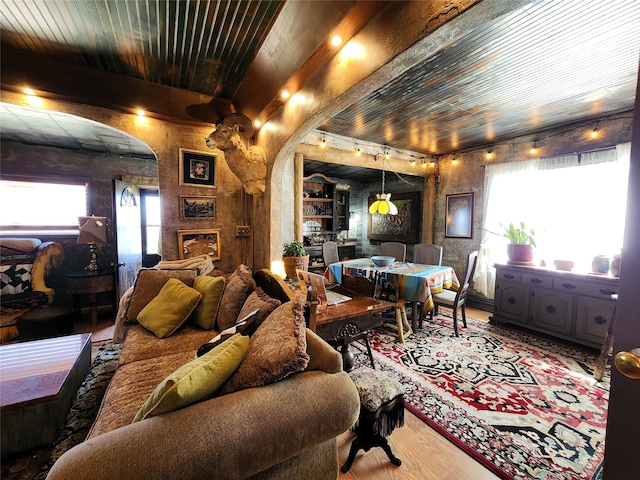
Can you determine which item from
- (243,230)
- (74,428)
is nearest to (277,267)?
(243,230)

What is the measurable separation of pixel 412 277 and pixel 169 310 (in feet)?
8.47

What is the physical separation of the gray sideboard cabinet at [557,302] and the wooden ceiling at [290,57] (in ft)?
6.65

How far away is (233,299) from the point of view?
2098 mm

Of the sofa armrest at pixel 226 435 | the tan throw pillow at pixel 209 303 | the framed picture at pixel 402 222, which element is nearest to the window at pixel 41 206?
the tan throw pillow at pixel 209 303

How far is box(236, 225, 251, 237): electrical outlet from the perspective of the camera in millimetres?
3494

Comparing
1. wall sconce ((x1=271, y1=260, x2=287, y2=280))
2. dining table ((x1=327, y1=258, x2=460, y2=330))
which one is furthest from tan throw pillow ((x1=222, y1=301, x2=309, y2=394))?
dining table ((x1=327, y1=258, x2=460, y2=330))

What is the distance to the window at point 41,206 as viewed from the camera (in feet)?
12.3

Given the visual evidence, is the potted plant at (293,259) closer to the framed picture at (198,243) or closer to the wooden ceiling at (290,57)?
the framed picture at (198,243)

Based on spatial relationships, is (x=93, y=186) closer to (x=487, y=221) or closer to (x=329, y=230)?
(x=329, y=230)

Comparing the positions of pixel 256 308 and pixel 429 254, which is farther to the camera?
pixel 429 254

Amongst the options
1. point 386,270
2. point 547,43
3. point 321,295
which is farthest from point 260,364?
point 547,43

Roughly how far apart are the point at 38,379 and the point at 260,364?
5.51 ft

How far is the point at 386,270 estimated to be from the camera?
3438 millimetres

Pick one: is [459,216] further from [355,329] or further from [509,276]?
[355,329]
